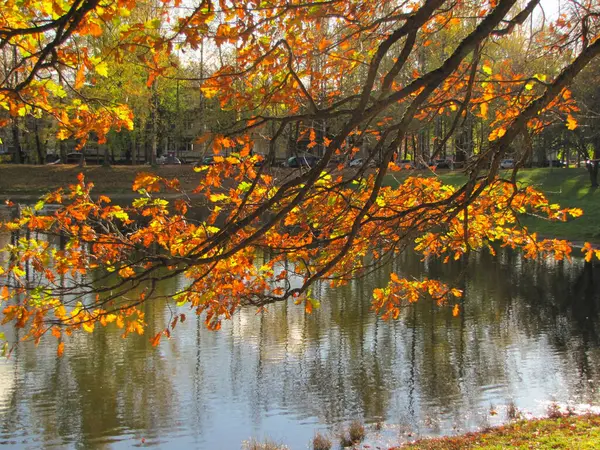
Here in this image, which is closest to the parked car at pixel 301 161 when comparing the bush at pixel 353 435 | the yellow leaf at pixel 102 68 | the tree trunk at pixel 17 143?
the yellow leaf at pixel 102 68

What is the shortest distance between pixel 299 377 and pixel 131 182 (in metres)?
38.2

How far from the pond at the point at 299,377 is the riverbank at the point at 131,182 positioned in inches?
697

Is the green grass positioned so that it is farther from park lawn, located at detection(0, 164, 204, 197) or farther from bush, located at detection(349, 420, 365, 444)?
park lawn, located at detection(0, 164, 204, 197)

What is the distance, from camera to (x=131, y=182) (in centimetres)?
4856

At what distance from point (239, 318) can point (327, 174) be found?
37.0ft

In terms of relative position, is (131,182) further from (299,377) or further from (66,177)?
(299,377)

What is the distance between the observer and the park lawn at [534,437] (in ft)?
27.2

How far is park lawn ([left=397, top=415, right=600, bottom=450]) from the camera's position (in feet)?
27.2

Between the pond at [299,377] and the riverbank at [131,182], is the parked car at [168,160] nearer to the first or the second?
the riverbank at [131,182]

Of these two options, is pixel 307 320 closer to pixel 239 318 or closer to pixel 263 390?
pixel 239 318

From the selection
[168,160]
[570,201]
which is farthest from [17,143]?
[570,201]

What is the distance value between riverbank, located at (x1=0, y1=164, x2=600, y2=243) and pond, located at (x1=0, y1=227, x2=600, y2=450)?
17696mm

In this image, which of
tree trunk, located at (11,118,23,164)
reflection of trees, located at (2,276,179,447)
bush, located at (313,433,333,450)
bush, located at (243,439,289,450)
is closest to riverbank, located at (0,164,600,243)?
tree trunk, located at (11,118,23,164)

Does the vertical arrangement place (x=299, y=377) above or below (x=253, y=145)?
below
